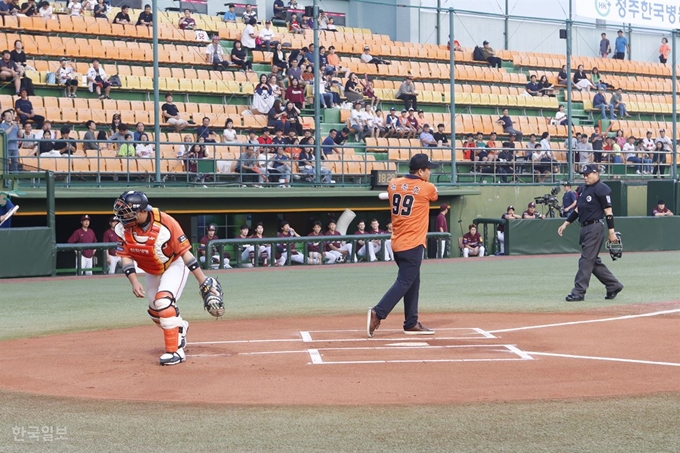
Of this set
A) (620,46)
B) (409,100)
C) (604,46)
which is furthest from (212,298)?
(620,46)

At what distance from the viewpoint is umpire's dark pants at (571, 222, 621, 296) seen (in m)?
13.4

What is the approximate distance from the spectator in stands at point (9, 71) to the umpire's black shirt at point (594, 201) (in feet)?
51.8

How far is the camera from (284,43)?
104 ft

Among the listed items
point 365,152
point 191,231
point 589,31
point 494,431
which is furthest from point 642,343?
point 589,31

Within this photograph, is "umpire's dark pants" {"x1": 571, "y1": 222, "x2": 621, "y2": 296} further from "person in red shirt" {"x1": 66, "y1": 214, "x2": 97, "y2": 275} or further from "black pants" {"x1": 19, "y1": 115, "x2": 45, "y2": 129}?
"black pants" {"x1": 19, "y1": 115, "x2": 45, "y2": 129}

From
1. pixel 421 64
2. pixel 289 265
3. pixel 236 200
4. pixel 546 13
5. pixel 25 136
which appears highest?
pixel 546 13

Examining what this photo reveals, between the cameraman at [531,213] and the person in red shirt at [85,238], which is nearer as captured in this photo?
the person in red shirt at [85,238]

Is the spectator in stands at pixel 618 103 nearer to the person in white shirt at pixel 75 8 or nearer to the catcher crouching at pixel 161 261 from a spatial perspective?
the person in white shirt at pixel 75 8

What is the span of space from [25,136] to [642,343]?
16.4 meters

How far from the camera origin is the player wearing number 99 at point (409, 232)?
10.3 meters

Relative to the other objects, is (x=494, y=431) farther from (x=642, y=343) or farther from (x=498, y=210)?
(x=498, y=210)

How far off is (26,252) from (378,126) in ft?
39.7

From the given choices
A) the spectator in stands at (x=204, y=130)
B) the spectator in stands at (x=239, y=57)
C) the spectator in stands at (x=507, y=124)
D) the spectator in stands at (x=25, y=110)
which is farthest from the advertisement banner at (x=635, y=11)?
the spectator in stands at (x=25, y=110)

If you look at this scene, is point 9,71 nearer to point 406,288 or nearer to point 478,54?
point 406,288
